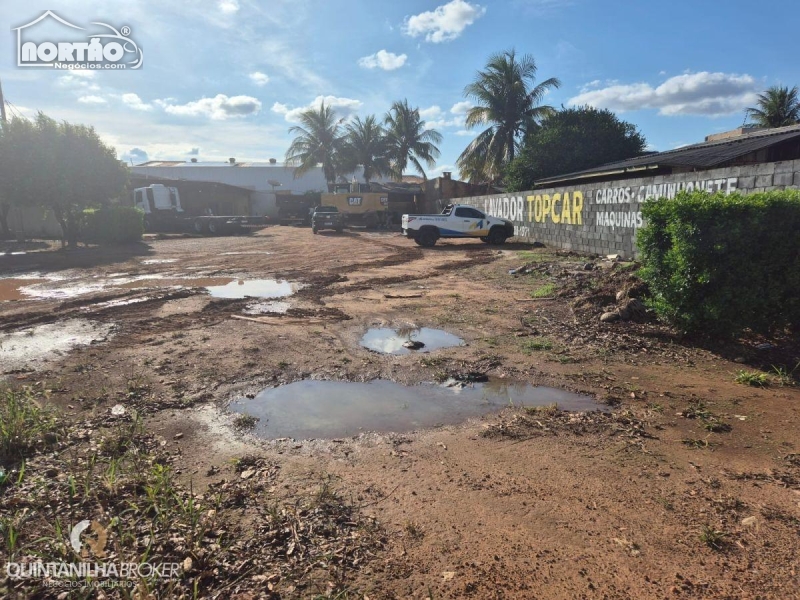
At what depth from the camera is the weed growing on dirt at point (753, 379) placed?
4.68m

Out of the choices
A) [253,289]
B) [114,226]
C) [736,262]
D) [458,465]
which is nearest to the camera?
[458,465]

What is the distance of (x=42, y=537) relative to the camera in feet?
8.23

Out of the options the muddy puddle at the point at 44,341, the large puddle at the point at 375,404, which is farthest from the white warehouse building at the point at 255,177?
the large puddle at the point at 375,404

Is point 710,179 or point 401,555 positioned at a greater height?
point 710,179

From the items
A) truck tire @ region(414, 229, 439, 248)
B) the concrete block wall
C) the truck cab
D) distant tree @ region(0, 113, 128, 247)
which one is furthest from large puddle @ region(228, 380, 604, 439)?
the truck cab

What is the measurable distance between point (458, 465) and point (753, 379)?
3.56 metres

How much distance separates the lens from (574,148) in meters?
26.5

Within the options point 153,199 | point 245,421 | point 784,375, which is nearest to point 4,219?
point 153,199

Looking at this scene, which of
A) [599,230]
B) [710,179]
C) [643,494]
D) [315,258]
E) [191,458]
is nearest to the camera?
[643,494]

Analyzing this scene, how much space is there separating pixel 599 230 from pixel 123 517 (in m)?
14.3

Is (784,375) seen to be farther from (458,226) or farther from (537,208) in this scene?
(458,226)

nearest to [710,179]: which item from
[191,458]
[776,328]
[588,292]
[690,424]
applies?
[588,292]

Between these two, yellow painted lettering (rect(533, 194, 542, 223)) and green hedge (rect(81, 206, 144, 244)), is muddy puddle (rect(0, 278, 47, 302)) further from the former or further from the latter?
yellow painted lettering (rect(533, 194, 542, 223))

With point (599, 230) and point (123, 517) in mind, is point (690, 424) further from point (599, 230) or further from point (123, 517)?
point (599, 230)
